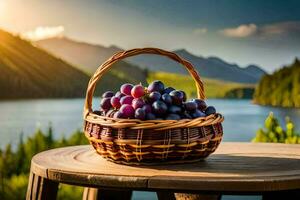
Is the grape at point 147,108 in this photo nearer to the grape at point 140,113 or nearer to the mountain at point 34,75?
the grape at point 140,113

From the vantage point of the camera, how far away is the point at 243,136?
700cm

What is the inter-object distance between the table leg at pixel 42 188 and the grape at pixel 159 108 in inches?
21.5

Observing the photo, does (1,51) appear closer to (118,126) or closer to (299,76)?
(299,76)

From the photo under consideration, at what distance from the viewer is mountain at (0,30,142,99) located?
382 inches

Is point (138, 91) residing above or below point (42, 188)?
above

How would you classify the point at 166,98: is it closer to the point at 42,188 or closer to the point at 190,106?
the point at 190,106

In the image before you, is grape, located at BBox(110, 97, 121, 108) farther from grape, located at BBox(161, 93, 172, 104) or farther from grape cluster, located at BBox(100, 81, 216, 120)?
grape, located at BBox(161, 93, 172, 104)

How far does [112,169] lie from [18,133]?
3426mm

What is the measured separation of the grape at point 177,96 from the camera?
2.49 metres

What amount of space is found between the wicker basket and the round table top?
→ 0.15 feet

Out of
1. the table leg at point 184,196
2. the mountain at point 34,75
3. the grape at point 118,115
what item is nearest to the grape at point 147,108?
the grape at point 118,115

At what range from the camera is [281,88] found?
28.9 feet

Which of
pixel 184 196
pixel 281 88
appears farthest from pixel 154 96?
pixel 281 88

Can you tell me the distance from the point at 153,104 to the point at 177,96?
0.12m
